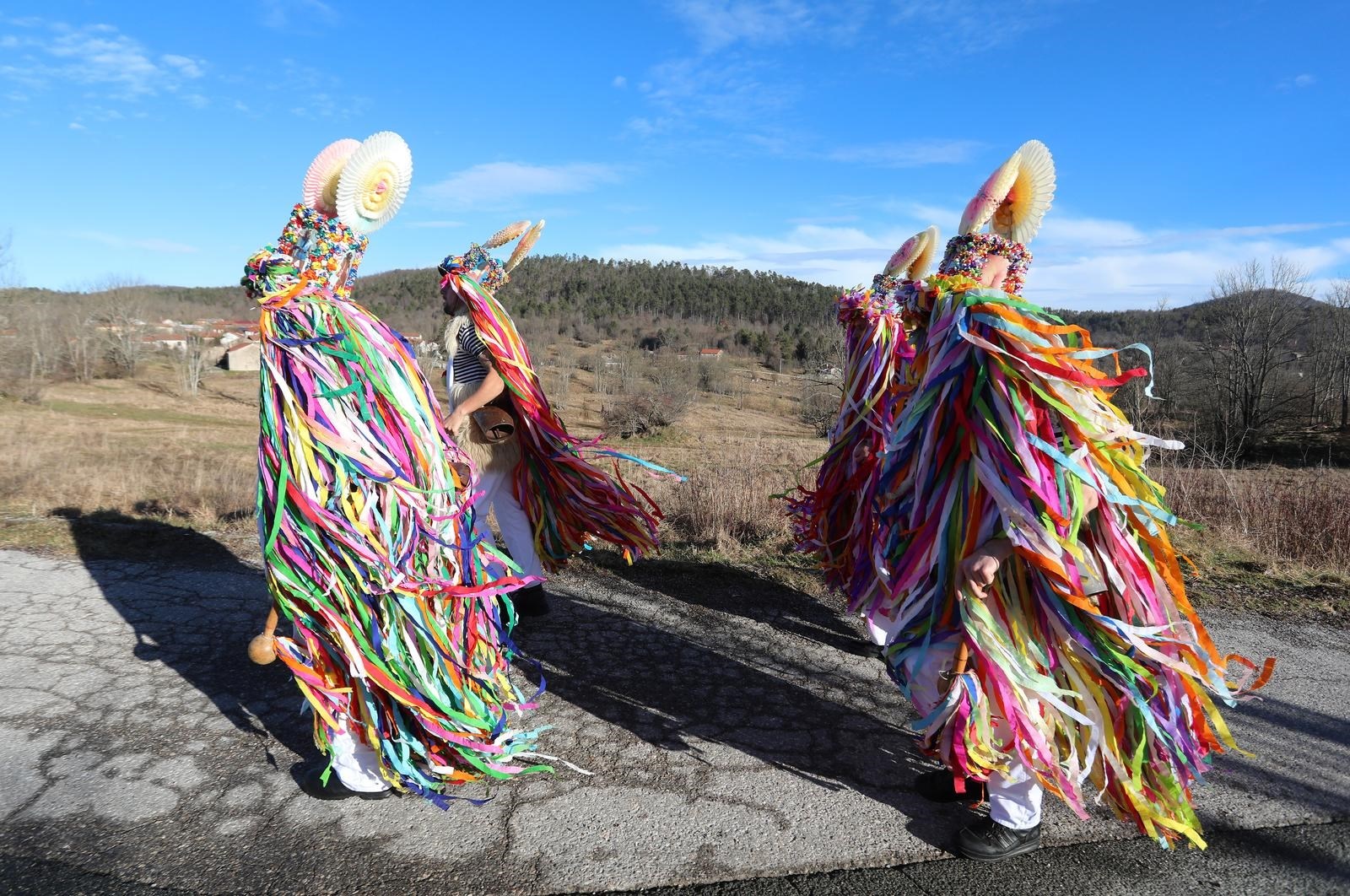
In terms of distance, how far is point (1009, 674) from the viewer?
2.48 m

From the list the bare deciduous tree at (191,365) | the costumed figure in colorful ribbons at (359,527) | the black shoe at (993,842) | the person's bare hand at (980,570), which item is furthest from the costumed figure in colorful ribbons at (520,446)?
the bare deciduous tree at (191,365)

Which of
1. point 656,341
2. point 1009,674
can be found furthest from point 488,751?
point 656,341

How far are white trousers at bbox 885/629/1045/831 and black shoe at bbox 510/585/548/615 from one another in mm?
2392

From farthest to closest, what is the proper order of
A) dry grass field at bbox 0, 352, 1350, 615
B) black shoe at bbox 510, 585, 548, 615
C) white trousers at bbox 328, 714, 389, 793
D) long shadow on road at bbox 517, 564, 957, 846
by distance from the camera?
dry grass field at bbox 0, 352, 1350, 615, black shoe at bbox 510, 585, 548, 615, long shadow on road at bbox 517, 564, 957, 846, white trousers at bbox 328, 714, 389, 793

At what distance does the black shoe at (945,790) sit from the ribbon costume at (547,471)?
192 centimetres

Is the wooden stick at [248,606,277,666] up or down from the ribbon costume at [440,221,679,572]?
down

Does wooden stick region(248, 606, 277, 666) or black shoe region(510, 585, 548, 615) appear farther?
black shoe region(510, 585, 548, 615)

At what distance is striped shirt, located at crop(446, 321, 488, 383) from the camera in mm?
4055

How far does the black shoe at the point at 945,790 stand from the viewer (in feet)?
9.37

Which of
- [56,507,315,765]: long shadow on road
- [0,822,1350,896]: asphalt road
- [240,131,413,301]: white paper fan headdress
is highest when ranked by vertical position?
[240,131,413,301]: white paper fan headdress

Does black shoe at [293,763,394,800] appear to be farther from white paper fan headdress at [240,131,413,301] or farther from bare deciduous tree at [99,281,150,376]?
bare deciduous tree at [99,281,150,376]

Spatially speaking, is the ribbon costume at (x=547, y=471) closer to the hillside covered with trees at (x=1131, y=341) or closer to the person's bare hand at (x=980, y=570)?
the person's bare hand at (x=980, y=570)

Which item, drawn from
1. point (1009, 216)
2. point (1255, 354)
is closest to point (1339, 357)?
point (1255, 354)

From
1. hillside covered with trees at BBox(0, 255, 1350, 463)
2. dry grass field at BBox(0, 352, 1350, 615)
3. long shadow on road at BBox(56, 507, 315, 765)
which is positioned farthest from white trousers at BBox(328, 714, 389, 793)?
hillside covered with trees at BBox(0, 255, 1350, 463)
